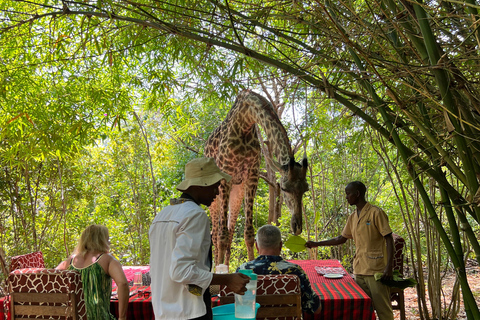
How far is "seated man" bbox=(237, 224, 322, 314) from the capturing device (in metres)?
2.43

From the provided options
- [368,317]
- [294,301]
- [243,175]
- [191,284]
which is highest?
[243,175]

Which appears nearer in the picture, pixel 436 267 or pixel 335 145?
pixel 436 267

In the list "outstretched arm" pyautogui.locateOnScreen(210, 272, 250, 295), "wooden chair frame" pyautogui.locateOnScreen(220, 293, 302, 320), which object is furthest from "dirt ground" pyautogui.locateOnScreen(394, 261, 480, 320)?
"outstretched arm" pyautogui.locateOnScreen(210, 272, 250, 295)

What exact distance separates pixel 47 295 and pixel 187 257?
1241 mm

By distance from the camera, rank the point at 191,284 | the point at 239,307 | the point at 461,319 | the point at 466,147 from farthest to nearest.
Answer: the point at 461,319 < the point at 239,307 < the point at 191,284 < the point at 466,147

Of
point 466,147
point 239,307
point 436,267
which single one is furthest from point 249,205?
point 466,147

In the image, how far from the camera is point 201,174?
79.2 inches

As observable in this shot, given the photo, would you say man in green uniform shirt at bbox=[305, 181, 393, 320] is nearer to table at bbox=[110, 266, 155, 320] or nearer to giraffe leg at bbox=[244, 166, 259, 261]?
table at bbox=[110, 266, 155, 320]

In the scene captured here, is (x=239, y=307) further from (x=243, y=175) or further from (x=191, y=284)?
(x=243, y=175)

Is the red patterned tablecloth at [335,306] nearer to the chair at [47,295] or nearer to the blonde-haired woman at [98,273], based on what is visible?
the blonde-haired woman at [98,273]

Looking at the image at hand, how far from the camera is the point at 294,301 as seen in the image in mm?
2277

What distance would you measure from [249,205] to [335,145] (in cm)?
151

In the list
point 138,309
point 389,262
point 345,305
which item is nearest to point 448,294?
point 389,262

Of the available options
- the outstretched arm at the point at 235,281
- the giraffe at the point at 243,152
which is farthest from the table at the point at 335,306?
the giraffe at the point at 243,152
